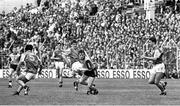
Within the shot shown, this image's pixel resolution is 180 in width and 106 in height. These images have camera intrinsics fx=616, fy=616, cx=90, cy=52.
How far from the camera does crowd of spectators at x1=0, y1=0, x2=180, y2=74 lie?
4188 centimetres

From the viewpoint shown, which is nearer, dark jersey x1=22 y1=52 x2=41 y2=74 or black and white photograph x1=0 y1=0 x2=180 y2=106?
dark jersey x1=22 y1=52 x2=41 y2=74

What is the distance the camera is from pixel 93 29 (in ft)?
150

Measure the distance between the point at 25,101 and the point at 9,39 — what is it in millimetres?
30644

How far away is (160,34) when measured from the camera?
40594 millimetres

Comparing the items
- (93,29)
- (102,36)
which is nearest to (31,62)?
(102,36)

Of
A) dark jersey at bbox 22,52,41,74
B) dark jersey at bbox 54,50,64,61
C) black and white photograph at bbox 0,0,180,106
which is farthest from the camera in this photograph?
black and white photograph at bbox 0,0,180,106

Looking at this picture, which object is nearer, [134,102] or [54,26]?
[134,102]

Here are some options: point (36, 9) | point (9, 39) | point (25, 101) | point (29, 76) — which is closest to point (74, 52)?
point (29, 76)

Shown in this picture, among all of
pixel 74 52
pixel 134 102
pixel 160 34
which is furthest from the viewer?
pixel 160 34

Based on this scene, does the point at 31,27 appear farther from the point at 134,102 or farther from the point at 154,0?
the point at 134,102

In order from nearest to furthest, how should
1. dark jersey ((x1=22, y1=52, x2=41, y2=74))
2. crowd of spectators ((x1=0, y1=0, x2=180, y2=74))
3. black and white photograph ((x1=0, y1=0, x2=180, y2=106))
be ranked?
1. dark jersey ((x1=22, y1=52, x2=41, y2=74))
2. black and white photograph ((x1=0, y1=0, x2=180, y2=106))
3. crowd of spectators ((x1=0, y1=0, x2=180, y2=74))

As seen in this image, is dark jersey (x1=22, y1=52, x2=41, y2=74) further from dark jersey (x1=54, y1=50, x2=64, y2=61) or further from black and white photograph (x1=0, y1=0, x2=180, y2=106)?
black and white photograph (x1=0, y1=0, x2=180, y2=106)

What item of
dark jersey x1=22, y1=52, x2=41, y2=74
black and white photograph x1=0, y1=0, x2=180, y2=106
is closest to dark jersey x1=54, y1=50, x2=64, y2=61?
black and white photograph x1=0, y1=0, x2=180, y2=106

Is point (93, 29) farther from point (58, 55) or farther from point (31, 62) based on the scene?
point (31, 62)
